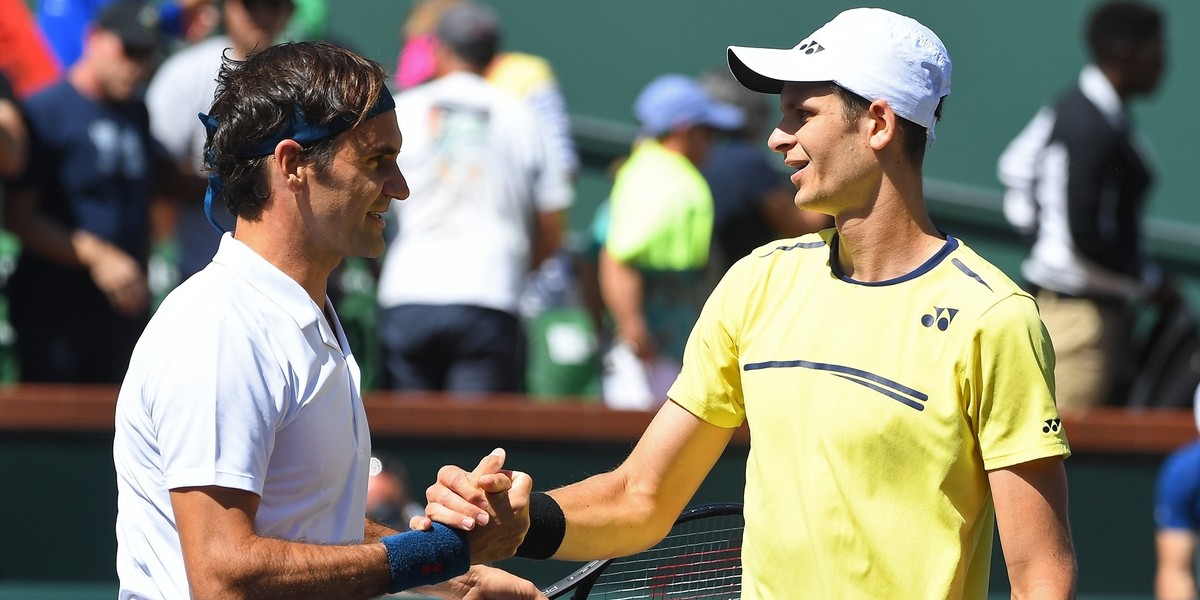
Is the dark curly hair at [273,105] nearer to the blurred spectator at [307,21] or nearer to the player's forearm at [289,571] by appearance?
the player's forearm at [289,571]

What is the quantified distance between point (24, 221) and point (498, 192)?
175 cm

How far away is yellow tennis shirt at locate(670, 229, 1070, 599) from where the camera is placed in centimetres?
264

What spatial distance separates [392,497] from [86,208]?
1.59 m

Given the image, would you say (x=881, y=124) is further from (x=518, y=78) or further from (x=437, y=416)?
(x=518, y=78)

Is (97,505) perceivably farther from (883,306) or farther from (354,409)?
(883,306)

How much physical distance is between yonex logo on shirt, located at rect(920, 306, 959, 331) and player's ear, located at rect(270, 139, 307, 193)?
3.41ft

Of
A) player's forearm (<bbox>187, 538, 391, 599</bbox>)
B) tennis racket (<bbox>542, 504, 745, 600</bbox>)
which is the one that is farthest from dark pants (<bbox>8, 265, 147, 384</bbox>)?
player's forearm (<bbox>187, 538, 391, 599</bbox>)

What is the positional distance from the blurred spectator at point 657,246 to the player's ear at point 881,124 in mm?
4010

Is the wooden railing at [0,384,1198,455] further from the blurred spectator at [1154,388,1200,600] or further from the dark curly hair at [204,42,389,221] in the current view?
the dark curly hair at [204,42,389,221]

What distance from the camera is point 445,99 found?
6383mm

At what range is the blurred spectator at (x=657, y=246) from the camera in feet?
22.5

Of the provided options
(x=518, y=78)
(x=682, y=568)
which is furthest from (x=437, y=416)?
(x=682, y=568)

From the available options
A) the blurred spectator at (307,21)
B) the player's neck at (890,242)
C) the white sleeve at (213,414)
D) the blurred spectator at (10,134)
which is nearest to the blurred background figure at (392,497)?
the blurred spectator at (10,134)

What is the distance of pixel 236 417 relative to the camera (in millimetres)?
2482
